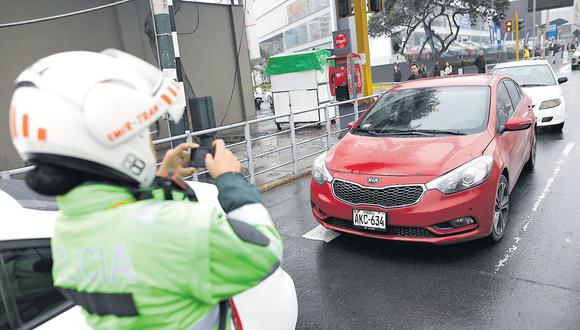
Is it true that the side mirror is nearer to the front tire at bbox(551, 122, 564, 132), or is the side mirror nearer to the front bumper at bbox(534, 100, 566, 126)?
the front bumper at bbox(534, 100, 566, 126)

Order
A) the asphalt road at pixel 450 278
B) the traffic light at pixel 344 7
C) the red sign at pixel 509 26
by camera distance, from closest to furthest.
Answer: the asphalt road at pixel 450 278
the traffic light at pixel 344 7
the red sign at pixel 509 26

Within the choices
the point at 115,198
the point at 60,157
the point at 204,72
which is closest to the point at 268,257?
the point at 115,198

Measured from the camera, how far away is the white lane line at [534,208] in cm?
407

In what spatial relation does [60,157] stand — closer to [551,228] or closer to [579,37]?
[551,228]

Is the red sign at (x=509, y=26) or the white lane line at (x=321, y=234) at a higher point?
the red sign at (x=509, y=26)

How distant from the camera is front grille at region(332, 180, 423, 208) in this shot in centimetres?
402

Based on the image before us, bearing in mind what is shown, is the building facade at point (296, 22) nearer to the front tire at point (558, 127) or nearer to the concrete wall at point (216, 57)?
the concrete wall at point (216, 57)

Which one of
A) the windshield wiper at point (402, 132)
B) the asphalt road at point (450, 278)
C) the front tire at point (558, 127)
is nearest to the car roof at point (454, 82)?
the windshield wiper at point (402, 132)

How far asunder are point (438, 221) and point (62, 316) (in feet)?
10.0

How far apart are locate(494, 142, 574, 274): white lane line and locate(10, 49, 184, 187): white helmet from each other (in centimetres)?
359

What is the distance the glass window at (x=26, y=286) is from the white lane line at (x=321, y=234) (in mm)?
3280

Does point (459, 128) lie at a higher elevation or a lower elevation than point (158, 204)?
lower

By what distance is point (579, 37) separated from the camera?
220 feet

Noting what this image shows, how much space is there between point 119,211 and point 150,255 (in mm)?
138
